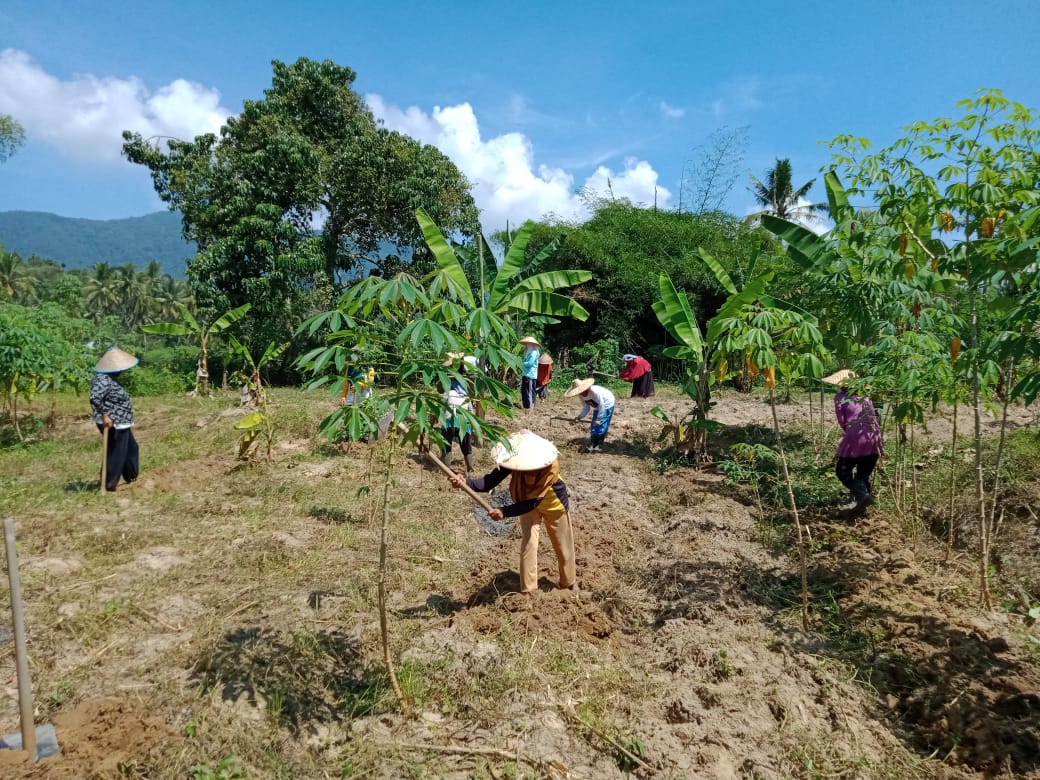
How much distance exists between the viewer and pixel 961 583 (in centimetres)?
434

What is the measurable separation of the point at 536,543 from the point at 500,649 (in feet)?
2.68

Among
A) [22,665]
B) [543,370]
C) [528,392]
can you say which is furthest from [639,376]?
[22,665]

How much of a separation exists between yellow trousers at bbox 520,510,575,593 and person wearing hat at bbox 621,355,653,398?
8208 mm

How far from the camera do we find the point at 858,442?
5277 millimetres

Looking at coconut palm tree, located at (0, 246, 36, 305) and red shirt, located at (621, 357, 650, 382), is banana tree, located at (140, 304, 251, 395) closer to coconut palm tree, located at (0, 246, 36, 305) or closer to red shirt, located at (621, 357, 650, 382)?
red shirt, located at (621, 357, 650, 382)

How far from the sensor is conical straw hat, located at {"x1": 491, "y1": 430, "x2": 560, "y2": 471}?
3889 mm

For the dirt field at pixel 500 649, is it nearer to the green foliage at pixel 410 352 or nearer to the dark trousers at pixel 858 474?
the dark trousers at pixel 858 474

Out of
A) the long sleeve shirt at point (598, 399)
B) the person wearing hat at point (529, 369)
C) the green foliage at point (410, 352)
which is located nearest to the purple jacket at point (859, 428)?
the long sleeve shirt at point (598, 399)

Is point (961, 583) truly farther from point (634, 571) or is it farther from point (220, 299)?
point (220, 299)

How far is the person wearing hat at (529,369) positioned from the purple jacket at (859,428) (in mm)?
5697

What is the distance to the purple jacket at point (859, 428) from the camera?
5152 mm

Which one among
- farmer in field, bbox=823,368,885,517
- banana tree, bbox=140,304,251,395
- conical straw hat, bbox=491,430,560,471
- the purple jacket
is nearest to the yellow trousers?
conical straw hat, bbox=491,430,560,471

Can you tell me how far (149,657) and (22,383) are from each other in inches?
300

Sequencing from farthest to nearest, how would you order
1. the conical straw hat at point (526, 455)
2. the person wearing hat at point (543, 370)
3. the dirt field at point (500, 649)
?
the person wearing hat at point (543, 370)
the conical straw hat at point (526, 455)
the dirt field at point (500, 649)
